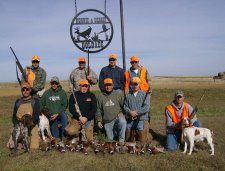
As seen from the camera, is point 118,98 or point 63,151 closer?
point 63,151

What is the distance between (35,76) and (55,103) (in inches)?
41.0

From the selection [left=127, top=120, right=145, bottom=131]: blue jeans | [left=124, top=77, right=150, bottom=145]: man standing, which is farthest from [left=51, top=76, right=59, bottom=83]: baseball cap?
[left=127, top=120, right=145, bottom=131]: blue jeans

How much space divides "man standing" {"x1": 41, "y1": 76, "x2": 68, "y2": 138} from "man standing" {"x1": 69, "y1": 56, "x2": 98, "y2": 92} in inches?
18.8

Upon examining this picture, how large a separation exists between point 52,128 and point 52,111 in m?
0.55

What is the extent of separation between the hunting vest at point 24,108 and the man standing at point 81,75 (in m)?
1.70

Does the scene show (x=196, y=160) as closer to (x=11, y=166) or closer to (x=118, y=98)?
(x=118, y=98)

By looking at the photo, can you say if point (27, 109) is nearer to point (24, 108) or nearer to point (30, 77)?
point (24, 108)

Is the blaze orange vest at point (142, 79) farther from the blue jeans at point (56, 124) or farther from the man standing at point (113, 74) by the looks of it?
the blue jeans at point (56, 124)

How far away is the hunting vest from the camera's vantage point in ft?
31.1

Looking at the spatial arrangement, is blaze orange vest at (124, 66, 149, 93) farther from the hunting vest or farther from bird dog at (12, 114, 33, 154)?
bird dog at (12, 114, 33, 154)

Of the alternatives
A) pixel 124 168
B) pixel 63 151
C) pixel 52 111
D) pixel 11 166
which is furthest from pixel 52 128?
pixel 124 168

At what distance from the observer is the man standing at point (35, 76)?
10.6 m

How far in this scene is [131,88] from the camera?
33.5ft

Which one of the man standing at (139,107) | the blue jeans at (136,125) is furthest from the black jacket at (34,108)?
the blue jeans at (136,125)
